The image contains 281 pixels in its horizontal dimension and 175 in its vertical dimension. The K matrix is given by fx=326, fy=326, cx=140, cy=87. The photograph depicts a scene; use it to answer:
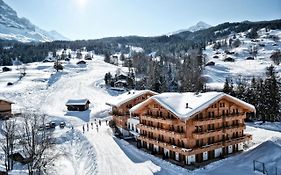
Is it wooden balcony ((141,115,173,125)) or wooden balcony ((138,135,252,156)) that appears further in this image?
wooden balcony ((141,115,173,125))

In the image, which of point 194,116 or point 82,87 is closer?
point 194,116

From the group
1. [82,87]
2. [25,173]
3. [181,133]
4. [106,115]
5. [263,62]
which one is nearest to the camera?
[25,173]

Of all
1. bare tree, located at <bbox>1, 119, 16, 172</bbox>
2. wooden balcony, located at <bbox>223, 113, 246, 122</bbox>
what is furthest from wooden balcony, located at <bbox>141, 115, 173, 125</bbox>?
bare tree, located at <bbox>1, 119, 16, 172</bbox>

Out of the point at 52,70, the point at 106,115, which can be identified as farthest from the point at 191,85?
the point at 52,70

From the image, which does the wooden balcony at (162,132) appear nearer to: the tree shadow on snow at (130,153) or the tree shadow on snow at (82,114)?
the tree shadow on snow at (130,153)

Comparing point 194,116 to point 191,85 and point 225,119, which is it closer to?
point 225,119

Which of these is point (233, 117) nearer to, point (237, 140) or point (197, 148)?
point (237, 140)

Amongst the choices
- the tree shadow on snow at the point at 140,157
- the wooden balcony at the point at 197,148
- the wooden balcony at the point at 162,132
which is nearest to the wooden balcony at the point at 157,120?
the wooden balcony at the point at 162,132

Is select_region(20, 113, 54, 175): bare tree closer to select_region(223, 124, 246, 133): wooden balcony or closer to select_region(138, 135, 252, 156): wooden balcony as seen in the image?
select_region(138, 135, 252, 156): wooden balcony
